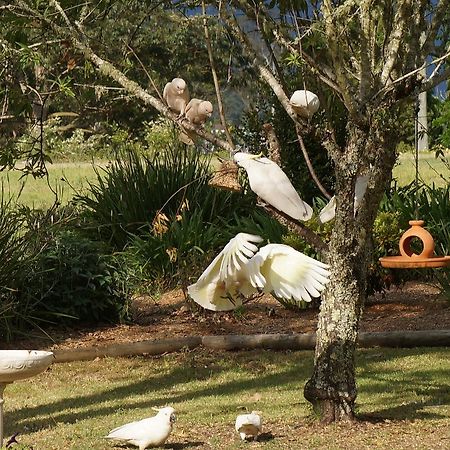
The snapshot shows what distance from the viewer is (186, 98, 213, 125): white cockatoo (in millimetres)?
5367

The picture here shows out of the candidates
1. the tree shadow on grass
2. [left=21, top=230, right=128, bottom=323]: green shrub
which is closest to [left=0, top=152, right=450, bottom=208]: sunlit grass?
[left=21, top=230, right=128, bottom=323]: green shrub

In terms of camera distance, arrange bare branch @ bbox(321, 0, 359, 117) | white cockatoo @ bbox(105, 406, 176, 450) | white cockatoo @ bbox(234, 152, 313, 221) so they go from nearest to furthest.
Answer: white cockatoo @ bbox(234, 152, 313, 221), bare branch @ bbox(321, 0, 359, 117), white cockatoo @ bbox(105, 406, 176, 450)

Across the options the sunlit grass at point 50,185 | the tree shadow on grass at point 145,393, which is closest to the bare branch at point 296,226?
the tree shadow on grass at point 145,393

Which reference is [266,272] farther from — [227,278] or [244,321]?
[244,321]

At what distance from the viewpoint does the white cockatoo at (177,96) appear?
5539 mm

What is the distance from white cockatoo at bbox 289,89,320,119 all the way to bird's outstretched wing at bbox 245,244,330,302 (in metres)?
0.77

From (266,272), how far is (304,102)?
0.91 meters

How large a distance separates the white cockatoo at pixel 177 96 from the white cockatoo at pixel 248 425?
1694 mm

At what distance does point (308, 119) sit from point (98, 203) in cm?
825

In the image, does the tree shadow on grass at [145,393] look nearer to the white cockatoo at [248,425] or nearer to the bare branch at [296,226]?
the white cockatoo at [248,425]

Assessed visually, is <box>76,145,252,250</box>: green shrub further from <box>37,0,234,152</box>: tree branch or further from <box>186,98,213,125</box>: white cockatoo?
<box>186,98,213,125</box>: white cockatoo

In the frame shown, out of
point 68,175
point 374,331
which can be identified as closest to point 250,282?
point 374,331

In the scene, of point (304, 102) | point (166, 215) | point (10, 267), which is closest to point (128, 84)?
point (304, 102)

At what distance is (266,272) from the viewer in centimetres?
523
